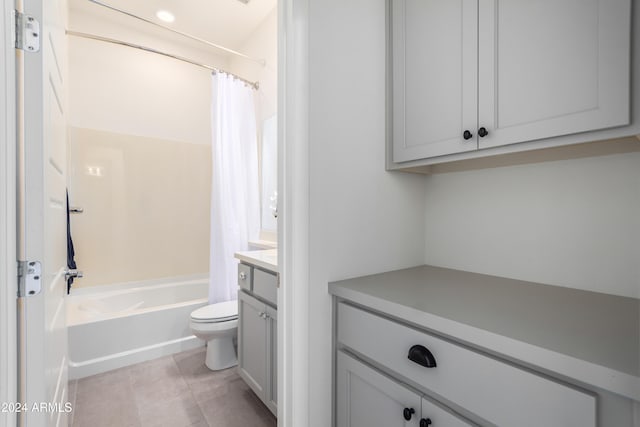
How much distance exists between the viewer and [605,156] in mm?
969

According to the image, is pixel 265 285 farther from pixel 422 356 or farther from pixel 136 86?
pixel 136 86

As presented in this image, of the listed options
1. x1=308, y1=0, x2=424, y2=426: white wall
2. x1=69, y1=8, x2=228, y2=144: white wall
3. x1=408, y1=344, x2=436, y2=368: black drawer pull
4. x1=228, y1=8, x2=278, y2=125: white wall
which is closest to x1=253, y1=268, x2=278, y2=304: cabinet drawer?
x1=308, y1=0, x2=424, y2=426: white wall

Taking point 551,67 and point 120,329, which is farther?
point 120,329

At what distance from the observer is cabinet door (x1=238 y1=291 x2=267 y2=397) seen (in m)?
1.52

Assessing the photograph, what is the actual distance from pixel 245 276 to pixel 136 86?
2450mm

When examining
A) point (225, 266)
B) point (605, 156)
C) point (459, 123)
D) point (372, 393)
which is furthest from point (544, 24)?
point (225, 266)

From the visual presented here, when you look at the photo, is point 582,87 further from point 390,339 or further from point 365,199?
point 390,339

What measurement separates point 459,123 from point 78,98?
3194 mm

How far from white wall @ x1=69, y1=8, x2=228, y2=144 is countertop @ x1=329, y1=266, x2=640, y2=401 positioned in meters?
2.84

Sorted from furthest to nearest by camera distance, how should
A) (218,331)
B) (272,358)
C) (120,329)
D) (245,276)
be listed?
(120,329)
(218,331)
(245,276)
(272,358)

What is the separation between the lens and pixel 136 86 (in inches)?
113

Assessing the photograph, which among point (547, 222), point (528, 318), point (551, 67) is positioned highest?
point (551, 67)

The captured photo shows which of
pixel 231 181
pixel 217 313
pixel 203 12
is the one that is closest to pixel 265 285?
pixel 217 313

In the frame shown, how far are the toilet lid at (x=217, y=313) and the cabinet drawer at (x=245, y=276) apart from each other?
0.45 meters
